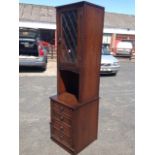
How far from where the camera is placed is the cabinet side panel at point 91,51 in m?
2.58

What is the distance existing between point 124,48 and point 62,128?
1358 centimetres

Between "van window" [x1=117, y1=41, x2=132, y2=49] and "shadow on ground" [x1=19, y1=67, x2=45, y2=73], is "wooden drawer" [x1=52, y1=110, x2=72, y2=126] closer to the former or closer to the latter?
"shadow on ground" [x1=19, y1=67, x2=45, y2=73]

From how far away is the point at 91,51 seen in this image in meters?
2.75

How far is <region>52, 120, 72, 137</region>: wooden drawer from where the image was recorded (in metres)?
A: 2.99

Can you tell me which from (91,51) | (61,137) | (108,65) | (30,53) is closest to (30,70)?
(30,53)

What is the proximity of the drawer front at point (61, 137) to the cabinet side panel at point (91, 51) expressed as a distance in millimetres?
685

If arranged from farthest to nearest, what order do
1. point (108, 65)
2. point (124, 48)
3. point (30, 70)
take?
point (124, 48), point (30, 70), point (108, 65)

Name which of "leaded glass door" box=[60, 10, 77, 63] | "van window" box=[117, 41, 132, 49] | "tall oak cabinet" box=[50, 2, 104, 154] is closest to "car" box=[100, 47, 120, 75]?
"tall oak cabinet" box=[50, 2, 104, 154]

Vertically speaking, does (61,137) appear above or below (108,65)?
below

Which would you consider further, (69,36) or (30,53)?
(30,53)

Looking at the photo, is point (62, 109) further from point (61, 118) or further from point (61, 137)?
point (61, 137)
